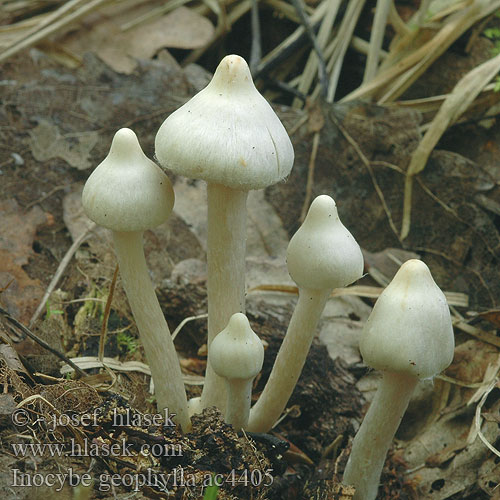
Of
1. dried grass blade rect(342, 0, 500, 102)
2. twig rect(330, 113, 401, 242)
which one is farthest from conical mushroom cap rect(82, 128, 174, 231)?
dried grass blade rect(342, 0, 500, 102)

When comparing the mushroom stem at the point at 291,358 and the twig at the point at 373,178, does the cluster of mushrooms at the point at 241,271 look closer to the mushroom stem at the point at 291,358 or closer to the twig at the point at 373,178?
the mushroom stem at the point at 291,358

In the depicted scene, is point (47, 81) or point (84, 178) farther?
point (47, 81)

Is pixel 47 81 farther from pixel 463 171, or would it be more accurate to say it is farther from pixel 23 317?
pixel 463 171

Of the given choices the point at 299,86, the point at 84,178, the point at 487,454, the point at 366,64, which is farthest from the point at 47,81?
the point at 487,454

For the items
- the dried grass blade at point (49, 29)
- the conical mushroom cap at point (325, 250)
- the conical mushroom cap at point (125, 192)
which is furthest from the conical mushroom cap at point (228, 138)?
the dried grass blade at point (49, 29)

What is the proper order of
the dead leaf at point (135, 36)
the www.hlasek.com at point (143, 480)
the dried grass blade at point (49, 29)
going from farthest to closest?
the dead leaf at point (135, 36) → the dried grass blade at point (49, 29) → the www.hlasek.com at point (143, 480)
